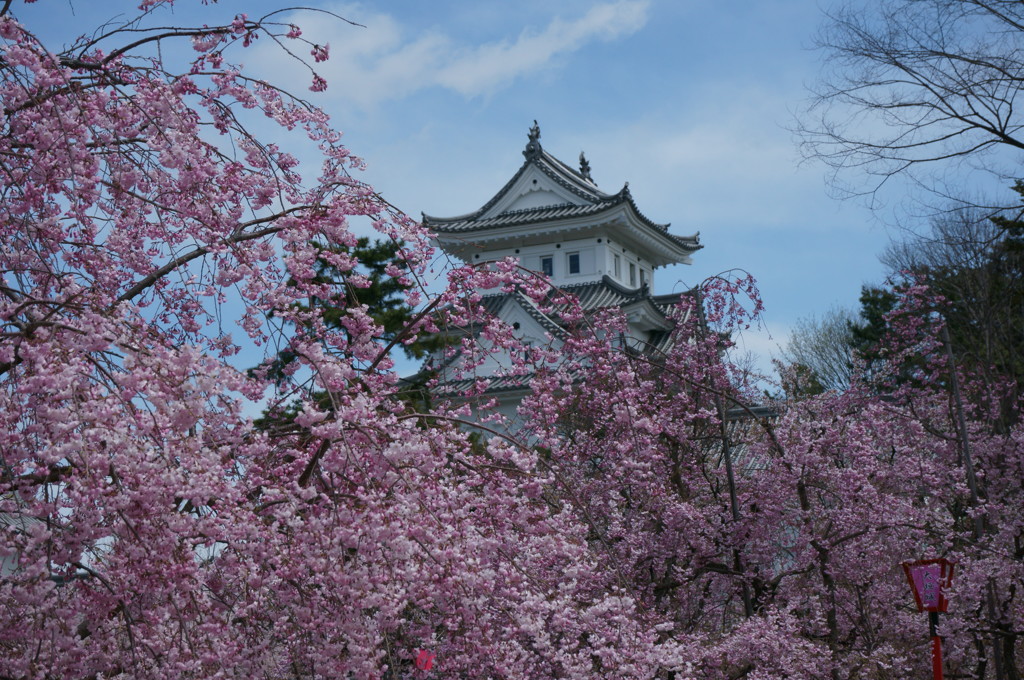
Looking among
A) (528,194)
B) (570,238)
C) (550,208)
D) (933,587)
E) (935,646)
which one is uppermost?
(528,194)

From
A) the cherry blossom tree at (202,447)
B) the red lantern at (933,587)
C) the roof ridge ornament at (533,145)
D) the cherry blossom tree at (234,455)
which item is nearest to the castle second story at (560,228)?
the roof ridge ornament at (533,145)

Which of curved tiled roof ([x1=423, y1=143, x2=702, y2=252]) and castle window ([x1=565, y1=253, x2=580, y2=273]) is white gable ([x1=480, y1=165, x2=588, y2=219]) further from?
castle window ([x1=565, y1=253, x2=580, y2=273])

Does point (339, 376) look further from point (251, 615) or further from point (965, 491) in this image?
point (965, 491)

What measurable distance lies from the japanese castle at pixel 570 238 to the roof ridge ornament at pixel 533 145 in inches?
1.5

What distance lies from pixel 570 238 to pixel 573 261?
82 centimetres

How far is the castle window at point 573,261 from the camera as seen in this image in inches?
1318

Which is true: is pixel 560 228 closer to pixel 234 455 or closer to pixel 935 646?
pixel 935 646

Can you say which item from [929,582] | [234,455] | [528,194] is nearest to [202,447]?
[234,455]

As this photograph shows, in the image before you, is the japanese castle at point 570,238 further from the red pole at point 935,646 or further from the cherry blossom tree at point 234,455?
the cherry blossom tree at point 234,455

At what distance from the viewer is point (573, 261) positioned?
33.6m

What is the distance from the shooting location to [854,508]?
8695mm

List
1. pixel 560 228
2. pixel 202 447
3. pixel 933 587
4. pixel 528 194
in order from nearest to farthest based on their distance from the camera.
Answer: pixel 202 447
pixel 933 587
pixel 560 228
pixel 528 194

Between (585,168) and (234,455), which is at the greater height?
(585,168)

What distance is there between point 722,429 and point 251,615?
223 inches
